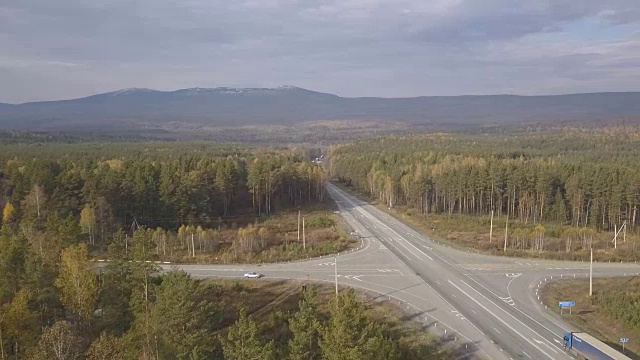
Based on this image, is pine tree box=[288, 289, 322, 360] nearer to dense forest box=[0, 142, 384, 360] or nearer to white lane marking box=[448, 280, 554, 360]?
dense forest box=[0, 142, 384, 360]

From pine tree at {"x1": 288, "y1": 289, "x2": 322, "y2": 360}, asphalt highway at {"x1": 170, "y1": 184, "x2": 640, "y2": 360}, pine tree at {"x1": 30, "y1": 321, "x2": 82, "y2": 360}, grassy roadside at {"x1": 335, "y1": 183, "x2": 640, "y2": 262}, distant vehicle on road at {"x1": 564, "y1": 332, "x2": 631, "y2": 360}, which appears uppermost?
pine tree at {"x1": 30, "y1": 321, "x2": 82, "y2": 360}

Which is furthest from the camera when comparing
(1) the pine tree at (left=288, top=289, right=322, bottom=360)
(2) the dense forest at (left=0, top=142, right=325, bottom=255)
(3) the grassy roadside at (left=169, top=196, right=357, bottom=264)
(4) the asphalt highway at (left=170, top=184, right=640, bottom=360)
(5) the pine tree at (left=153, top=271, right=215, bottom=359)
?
(2) the dense forest at (left=0, top=142, right=325, bottom=255)

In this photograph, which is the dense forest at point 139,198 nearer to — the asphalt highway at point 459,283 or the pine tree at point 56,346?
the asphalt highway at point 459,283

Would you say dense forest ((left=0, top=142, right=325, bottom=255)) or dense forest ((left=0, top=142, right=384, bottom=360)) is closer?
dense forest ((left=0, top=142, right=384, bottom=360))

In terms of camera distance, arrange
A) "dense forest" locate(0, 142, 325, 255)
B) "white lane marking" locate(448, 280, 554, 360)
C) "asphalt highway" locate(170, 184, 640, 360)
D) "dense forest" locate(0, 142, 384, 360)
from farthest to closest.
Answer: "dense forest" locate(0, 142, 325, 255), "asphalt highway" locate(170, 184, 640, 360), "white lane marking" locate(448, 280, 554, 360), "dense forest" locate(0, 142, 384, 360)

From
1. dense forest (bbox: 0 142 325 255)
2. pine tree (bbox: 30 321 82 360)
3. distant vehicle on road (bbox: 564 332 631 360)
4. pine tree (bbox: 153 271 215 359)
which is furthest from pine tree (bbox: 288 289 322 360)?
dense forest (bbox: 0 142 325 255)

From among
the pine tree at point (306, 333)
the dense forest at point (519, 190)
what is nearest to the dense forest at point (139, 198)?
the dense forest at point (519, 190)

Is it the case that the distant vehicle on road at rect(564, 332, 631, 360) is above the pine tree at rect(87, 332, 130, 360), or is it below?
below

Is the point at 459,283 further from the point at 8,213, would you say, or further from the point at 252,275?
the point at 8,213
